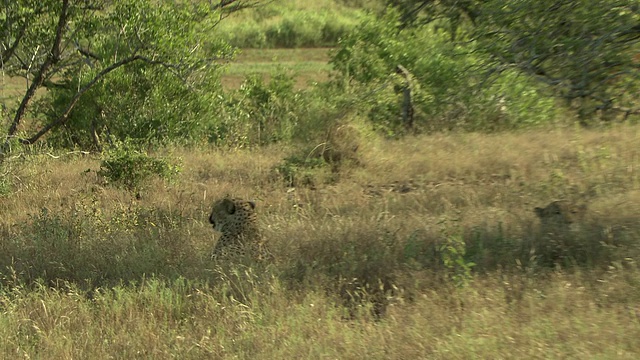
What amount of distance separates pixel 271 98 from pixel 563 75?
33.8ft

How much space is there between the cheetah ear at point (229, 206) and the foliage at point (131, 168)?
3235 millimetres

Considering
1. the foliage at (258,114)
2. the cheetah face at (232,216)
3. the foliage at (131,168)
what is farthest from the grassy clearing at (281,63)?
the cheetah face at (232,216)

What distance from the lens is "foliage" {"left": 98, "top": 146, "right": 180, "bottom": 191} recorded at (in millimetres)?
9172

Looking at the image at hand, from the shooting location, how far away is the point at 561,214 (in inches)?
254

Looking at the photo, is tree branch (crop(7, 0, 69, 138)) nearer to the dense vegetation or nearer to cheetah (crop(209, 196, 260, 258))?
the dense vegetation

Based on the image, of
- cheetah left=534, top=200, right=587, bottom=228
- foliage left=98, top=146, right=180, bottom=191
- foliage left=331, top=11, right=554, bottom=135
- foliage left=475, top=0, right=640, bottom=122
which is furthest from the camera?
foliage left=331, top=11, right=554, bottom=135

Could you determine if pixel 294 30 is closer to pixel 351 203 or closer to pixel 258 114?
pixel 258 114

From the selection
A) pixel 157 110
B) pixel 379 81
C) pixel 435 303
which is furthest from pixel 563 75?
pixel 157 110

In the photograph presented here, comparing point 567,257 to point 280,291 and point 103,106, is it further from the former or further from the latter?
point 103,106

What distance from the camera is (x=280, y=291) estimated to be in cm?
525

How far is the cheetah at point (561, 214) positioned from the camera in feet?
20.6

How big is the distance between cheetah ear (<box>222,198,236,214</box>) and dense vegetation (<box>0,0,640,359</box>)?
1.71 ft

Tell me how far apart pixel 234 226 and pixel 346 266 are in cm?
113

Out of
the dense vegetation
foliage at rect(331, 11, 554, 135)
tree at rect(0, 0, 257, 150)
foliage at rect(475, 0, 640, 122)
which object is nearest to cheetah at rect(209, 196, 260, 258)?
the dense vegetation
